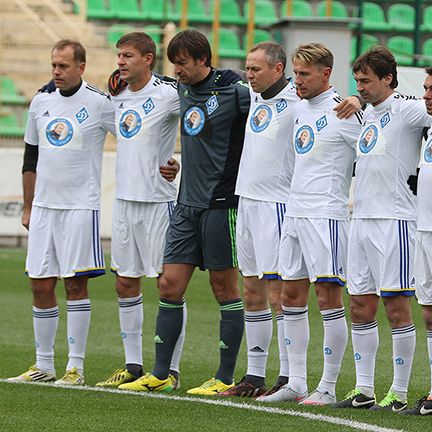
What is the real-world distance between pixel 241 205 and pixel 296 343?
0.89 meters

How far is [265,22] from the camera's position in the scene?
2552cm

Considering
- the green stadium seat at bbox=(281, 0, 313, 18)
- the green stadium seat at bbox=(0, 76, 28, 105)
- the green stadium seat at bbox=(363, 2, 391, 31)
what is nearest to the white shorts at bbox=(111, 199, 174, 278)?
the green stadium seat at bbox=(0, 76, 28, 105)

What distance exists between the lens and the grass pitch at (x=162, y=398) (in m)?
6.15

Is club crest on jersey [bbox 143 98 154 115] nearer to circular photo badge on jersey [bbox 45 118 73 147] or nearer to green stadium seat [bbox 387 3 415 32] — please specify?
circular photo badge on jersey [bbox 45 118 73 147]

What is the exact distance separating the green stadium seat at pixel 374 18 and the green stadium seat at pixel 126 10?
4.67 m

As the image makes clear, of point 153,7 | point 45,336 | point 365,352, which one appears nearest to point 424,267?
point 365,352

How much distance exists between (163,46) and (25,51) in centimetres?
262

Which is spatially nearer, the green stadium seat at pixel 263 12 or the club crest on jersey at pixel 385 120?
the club crest on jersey at pixel 385 120

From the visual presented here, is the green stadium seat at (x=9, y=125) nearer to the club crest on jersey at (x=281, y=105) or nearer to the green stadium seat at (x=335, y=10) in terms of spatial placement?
the green stadium seat at (x=335, y=10)

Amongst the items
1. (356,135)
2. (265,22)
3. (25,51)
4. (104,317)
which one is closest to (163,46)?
(25,51)

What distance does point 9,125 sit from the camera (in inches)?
822

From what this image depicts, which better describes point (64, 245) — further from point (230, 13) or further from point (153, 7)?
point (153, 7)

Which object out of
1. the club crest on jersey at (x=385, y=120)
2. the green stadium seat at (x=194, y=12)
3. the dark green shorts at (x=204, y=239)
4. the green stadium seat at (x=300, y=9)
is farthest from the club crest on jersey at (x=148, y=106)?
the green stadium seat at (x=300, y=9)

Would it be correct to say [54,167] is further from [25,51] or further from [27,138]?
[25,51]
